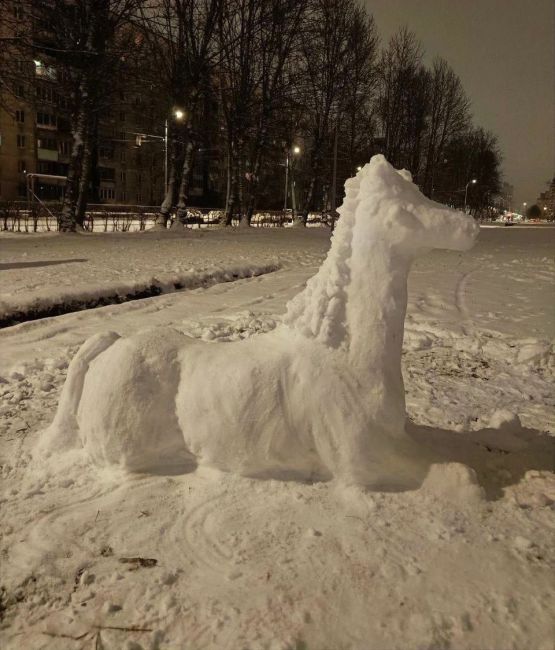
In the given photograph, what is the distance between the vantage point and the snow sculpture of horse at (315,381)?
2.75m

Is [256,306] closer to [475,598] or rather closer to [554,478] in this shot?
[554,478]

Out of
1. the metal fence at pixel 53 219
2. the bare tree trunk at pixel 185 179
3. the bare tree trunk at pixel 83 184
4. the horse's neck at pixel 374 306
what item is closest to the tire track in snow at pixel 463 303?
the horse's neck at pixel 374 306

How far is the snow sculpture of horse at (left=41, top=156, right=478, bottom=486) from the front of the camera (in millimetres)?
2748

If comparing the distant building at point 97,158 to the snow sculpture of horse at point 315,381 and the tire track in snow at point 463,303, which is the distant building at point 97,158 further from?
the snow sculpture of horse at point 315,381

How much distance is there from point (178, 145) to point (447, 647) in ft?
86.4

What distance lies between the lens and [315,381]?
2.75 m

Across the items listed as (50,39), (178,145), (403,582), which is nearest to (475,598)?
(403,582)

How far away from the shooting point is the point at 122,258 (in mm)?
12555

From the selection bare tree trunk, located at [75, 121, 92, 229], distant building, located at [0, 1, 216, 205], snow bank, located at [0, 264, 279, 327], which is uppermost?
distant building, located at [0, 1, 216, 205]

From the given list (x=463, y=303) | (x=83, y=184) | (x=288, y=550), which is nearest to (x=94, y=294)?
(x=463, y=303)

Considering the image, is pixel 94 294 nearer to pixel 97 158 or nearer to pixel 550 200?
pixel 97 158

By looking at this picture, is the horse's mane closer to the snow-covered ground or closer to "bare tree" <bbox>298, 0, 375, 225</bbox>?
the snow-covered ground

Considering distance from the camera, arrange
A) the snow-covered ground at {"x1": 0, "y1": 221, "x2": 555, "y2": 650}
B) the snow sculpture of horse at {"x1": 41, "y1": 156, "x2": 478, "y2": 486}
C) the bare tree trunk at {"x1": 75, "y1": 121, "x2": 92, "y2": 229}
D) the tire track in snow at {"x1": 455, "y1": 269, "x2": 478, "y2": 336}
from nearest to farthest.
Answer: the snow-covered ground at {"x1": 0, "y1": 221, "x2": 555, "y2": 650}, the snow sculpture of horse at {"x1": 41, "y1": 156, "x2": 478, "y2": 486}, the tire track in snow at {"x1": 455, "y1": 269, "x2": 478, "y2": 336}, the bare tree trunk at {"x1": 75, "y1": 121, "x2": 92, "y2": 229}

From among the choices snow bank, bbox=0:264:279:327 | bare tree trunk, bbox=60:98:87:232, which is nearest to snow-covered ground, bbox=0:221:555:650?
snow bank, bbox=0:264:279:327
